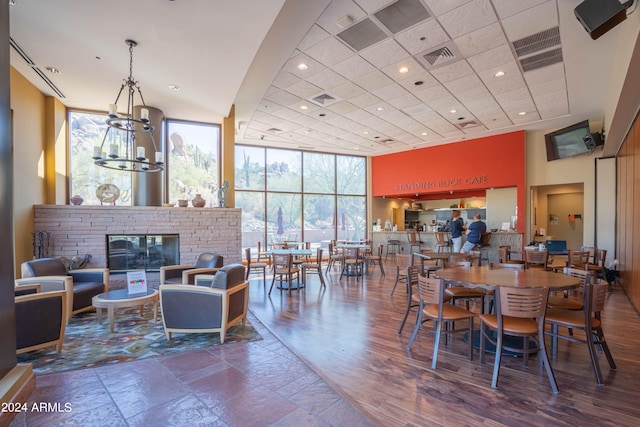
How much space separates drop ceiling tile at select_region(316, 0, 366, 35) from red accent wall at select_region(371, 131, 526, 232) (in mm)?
7205

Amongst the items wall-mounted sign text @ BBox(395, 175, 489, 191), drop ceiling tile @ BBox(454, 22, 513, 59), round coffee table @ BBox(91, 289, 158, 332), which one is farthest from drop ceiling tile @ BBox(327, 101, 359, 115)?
round coffee table @ BBox(91, 289, 158, 332)

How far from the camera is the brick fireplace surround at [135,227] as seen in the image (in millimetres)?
5750

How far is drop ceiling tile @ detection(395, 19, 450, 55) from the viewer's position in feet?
13.7

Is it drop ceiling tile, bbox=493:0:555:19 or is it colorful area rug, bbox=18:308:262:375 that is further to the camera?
drop ceiling tile, bbox=493:0:555:19

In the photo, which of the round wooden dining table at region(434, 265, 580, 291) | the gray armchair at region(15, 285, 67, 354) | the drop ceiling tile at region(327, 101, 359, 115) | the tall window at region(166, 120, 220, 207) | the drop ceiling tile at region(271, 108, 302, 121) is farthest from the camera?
the tall window at region(166, 120, 220, 207)

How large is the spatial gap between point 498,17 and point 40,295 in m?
6.34

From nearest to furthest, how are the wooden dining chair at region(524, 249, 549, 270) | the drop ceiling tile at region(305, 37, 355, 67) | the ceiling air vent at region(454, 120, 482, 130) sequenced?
1. the drop ceiling tile at region(305, 37, 355, 67)
2. the wooden dining chair at region(524, 249, 549, 270)
3. the ceiling air vent at region(454, 120, 482, 130)

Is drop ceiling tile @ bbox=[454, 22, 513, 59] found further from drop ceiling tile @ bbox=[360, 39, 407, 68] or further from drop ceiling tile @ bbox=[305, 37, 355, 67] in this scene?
drop ceiling tile @ bbox=[305, 37, 355, 67]

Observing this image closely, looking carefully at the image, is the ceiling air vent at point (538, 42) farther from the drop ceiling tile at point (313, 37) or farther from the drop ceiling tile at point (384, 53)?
the drop ceiling tile at point (313, 37)

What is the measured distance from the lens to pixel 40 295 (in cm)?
328

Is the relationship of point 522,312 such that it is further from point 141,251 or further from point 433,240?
point 433,240

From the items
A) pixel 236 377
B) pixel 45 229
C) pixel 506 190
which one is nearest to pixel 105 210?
pixel 45 229

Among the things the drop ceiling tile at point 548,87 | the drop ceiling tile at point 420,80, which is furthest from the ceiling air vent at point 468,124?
the drop ceiling tile at point 420,80

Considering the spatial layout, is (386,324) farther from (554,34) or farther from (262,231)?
(262,231)
